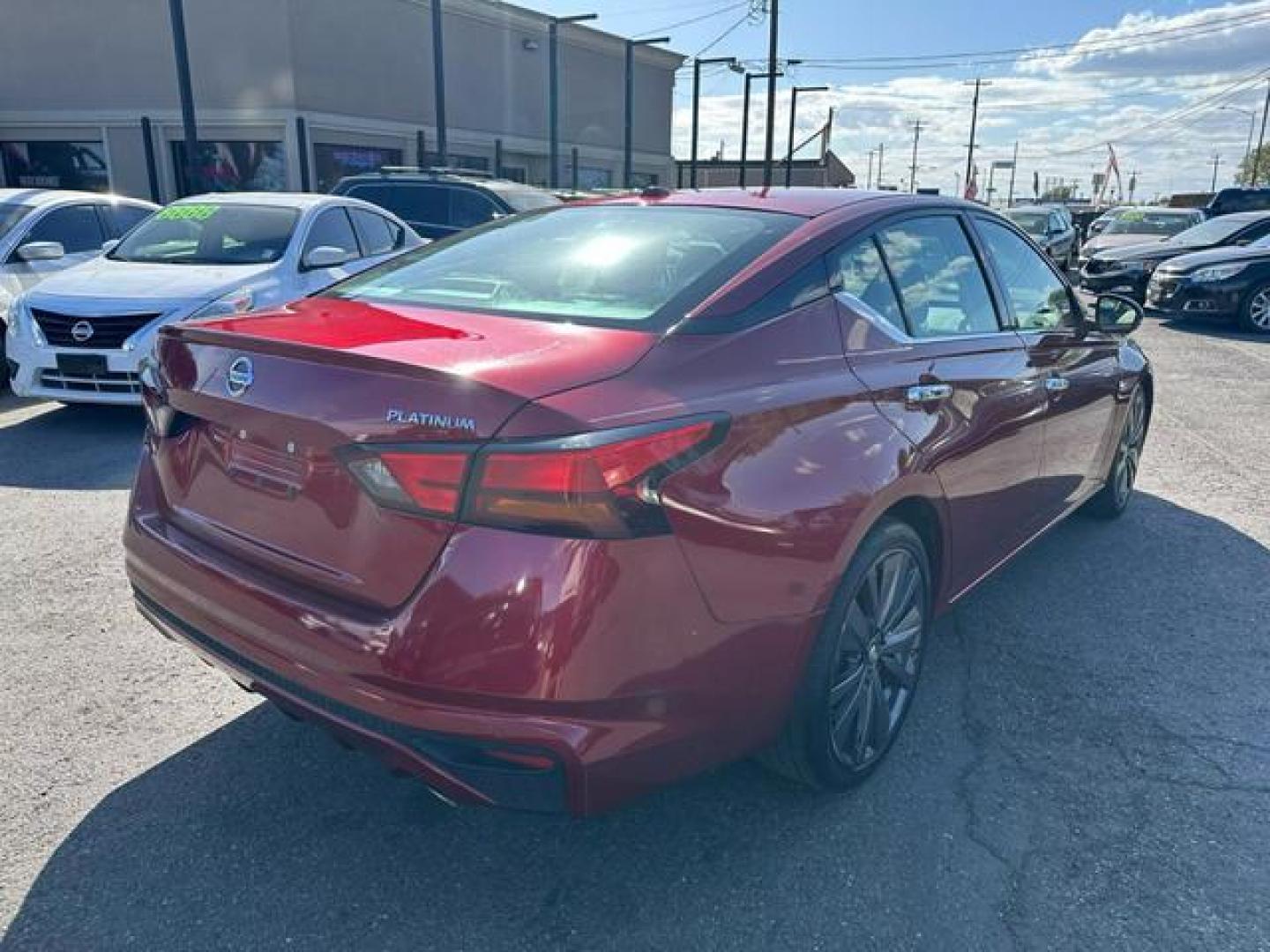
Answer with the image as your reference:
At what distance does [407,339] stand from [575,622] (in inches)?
32.4

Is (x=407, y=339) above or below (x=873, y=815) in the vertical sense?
above

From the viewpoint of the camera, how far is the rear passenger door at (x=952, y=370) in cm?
274

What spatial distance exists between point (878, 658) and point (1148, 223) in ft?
69.1

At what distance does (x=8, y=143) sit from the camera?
26.4 m

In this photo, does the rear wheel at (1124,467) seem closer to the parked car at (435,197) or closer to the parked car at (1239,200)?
the parked car at (435,197)

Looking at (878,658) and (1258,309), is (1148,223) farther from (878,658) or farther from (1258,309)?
(878,658)

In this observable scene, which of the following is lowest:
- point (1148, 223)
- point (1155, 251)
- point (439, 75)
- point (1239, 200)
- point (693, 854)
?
point (693, 854)

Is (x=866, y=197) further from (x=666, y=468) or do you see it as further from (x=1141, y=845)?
(x=1141, y=845)

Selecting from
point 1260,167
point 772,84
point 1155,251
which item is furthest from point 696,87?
point 1260,167

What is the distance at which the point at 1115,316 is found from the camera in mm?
4504

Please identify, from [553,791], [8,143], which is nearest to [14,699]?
[553,791]

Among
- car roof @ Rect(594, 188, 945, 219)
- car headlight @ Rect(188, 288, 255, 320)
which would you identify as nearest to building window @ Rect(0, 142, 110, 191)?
car headlight @ Rect(188, 288, 255, 320)

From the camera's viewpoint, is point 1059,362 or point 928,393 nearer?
point 928,393

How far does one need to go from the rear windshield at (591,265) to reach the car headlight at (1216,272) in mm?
13049
